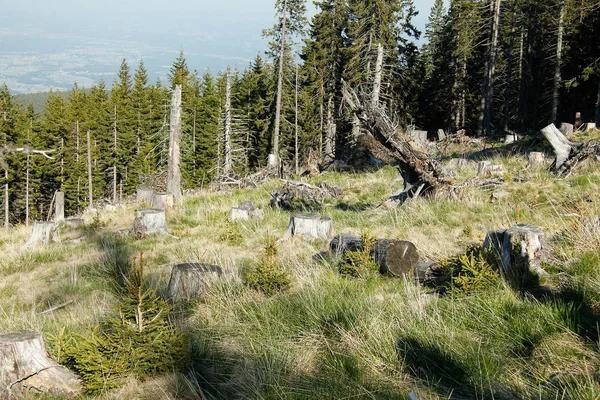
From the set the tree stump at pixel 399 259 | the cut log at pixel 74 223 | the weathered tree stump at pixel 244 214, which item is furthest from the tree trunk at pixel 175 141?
the tree stump at pixel 399 259

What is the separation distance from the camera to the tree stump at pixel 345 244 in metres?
6.00

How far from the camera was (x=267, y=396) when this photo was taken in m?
3.02

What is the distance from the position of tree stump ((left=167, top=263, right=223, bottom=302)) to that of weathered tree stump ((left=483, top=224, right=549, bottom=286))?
3.10 meters

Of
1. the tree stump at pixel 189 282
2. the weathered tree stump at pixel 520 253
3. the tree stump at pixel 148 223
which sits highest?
the weathered tree stump at pixel 520 253

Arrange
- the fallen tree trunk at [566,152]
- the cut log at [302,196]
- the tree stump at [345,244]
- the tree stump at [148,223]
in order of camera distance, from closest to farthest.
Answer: the tree stump at [345,244]
the tree stump at [148,223]
the fallen tree trunk at [566,152]
the cut log at [302,196]

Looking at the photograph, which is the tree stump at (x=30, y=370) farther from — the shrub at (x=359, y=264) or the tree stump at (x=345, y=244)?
the tree stump at (x=345, y=244)

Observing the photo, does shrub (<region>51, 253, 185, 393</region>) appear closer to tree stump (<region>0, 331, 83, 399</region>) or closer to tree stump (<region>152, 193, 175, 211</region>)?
tree stump (<region>0, 331, 83, 399</region>)

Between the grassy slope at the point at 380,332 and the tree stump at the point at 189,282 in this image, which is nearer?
the grassy slope at the point at 380,332

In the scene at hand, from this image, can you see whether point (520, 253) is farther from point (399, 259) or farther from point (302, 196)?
point (302, 196)

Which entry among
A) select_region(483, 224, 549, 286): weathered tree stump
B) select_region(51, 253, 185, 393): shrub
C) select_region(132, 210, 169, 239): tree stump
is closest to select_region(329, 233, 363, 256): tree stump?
select_region(483, 224, 549, 286): weathered tree stump

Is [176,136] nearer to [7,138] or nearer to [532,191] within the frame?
[532,191]

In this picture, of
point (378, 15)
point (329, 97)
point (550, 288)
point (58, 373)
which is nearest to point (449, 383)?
point (550, 288)

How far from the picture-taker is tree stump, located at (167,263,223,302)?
514cm

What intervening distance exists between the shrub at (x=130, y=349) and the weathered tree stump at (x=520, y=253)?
3.27 meters
